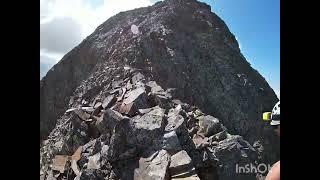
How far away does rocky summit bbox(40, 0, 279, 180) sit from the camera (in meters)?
9.23

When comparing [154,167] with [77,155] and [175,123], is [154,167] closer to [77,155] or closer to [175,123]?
[175,123]

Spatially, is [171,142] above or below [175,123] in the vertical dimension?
below

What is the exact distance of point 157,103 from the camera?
11.2 meters

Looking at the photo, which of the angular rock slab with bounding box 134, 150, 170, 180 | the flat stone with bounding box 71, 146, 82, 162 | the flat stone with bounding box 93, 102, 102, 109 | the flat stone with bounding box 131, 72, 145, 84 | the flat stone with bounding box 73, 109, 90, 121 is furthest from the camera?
the flat stone with bounding box 131, 72, 145, 84

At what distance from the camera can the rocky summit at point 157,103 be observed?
923 cm

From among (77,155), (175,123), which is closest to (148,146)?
(175,123)

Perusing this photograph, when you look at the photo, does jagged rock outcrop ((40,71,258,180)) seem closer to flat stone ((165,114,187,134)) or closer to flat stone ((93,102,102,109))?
flat stone ((165,114,187,134))

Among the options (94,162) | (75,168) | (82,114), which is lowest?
(75,168)

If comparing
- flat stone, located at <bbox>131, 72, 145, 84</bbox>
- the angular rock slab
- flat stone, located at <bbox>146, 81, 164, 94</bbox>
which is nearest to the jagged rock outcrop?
the angular rock slab

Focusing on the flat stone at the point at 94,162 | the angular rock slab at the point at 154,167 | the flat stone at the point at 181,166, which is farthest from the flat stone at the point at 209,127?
the flat stone at the point at 94,162

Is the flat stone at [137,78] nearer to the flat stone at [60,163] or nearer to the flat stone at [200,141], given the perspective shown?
the flat stone at [200,141]
